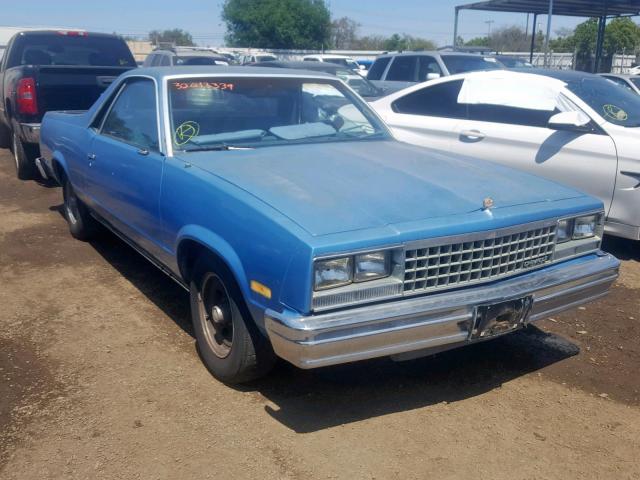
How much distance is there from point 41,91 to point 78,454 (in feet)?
19.3

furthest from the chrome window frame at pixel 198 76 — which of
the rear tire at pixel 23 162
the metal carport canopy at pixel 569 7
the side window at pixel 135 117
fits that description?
the metal carport canopy at pixel 569 7

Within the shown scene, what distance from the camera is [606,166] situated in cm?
568

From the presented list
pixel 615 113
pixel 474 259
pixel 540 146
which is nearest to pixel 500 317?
pixel 474 259

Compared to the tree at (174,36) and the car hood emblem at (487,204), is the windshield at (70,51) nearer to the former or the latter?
the car hood emblem at (487,204)

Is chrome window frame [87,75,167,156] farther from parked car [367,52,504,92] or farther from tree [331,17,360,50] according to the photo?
tree [331,17,360,50]

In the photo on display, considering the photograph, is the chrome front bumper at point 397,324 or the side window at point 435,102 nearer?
the chrome front bumper at point 397,324

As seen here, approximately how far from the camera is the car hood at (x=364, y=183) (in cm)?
311

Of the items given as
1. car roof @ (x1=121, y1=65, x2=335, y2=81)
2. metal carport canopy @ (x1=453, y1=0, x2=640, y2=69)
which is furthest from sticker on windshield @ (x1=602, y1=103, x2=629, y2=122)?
metal carport canopy @ (x1=453, y1=0, x2=640, y2=69)

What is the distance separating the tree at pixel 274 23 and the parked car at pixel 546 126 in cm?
4425

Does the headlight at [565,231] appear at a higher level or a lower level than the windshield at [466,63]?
lower

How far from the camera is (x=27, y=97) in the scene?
7.84 meters

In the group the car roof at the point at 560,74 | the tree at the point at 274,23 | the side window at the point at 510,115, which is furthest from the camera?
the tree at the point at 274,23

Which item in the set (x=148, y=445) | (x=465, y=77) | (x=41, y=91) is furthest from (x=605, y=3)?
(x=148, y=445)

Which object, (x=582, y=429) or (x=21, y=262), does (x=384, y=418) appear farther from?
(x=21, y=262)
